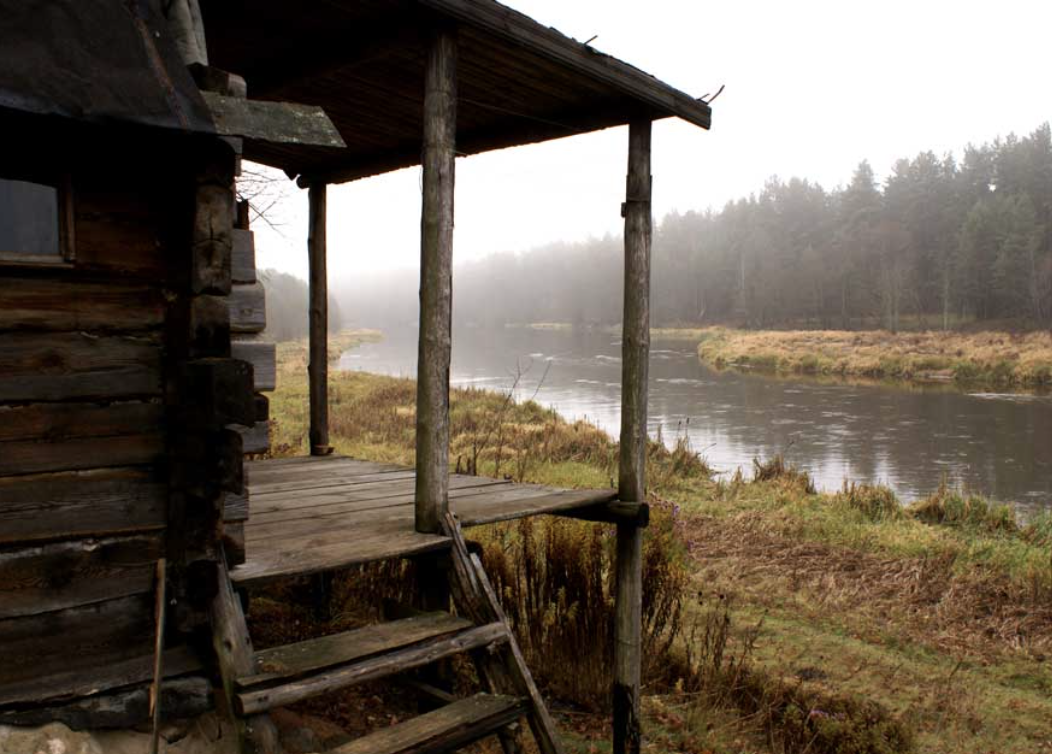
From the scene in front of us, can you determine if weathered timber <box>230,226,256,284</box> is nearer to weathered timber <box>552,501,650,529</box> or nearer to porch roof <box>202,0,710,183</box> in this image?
porch roof <box>202,0,710,183</box>

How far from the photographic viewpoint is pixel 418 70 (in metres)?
4.63

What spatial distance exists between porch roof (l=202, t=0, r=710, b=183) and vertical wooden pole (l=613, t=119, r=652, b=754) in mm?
403

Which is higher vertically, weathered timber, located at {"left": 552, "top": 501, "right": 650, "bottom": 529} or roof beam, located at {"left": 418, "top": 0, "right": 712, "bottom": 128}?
roof beam, located at {"left": 418, "top": 0, "right": 712, "bottom": 128}

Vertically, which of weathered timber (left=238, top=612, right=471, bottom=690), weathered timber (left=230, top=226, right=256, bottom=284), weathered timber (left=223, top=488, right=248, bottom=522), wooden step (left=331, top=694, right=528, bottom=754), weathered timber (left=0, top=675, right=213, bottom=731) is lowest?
wooden step (left=331, top=694, right=528, bottom=754)

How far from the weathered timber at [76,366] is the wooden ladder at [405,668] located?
2.53 feet

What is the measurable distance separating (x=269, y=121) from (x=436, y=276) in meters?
1.16

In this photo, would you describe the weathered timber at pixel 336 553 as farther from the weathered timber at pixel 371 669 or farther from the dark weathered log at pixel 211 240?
the dark weathered log at pixel 211 240

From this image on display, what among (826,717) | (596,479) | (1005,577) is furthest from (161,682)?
(596,479)

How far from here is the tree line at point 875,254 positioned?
56750 millimetres

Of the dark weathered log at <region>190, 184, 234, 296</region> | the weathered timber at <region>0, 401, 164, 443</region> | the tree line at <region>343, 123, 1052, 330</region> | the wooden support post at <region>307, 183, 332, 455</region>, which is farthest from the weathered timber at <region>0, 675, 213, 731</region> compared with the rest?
the tree line at <region>343, 123, 1052, 330</region>

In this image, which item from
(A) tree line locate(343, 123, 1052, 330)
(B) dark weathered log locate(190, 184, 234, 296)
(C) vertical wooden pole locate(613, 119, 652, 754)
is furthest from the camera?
(A) tree line locate(343, 123, 1052, 330)

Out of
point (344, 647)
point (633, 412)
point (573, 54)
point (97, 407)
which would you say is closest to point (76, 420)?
point (97, 407)

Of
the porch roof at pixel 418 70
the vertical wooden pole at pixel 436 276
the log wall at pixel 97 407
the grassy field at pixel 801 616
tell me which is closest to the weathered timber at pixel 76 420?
the log wall at pixel 97 407

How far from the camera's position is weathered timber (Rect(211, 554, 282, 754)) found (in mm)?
2811
